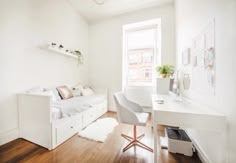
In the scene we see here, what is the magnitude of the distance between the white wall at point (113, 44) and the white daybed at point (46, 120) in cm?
174

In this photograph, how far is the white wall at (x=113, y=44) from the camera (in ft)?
10.8

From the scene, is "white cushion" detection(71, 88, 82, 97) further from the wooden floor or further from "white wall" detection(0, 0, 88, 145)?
the wooden floor

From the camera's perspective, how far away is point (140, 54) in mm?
3779

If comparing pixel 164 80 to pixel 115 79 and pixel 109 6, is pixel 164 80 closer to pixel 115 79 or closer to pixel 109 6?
pixel 115 79

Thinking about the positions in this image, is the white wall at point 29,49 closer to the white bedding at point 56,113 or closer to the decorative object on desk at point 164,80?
the white bedding at point 56,113

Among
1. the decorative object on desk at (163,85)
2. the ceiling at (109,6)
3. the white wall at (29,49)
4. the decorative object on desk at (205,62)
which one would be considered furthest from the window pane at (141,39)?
the decorative object on desk at (205,62)

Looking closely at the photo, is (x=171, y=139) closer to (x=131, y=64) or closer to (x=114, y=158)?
(x=114, y=158)

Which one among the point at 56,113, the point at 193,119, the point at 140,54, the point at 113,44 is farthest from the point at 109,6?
the point at 193,119

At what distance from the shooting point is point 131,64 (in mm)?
3922

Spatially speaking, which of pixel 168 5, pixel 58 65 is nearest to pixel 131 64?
pixel 168 5

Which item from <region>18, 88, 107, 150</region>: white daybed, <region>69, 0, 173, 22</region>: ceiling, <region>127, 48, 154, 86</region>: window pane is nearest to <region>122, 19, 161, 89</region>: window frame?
<region>127, 48, 154, 86</region>: window pane

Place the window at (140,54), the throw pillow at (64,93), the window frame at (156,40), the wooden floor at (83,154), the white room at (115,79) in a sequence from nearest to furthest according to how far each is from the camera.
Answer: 1. the white room at (115,79)
2. the wooden floor at (83,154)
3. the throw pillow at (64,93)
4. the window frame at (156,40)
5. the window at (140,54)

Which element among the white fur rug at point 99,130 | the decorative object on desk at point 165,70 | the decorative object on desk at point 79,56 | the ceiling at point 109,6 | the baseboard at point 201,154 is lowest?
the white fur rug at point 99,130

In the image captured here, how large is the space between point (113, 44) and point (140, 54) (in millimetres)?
951
